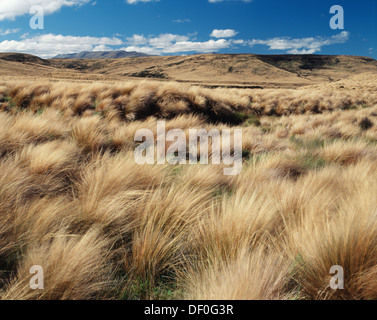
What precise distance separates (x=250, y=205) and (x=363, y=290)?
2.45 feet

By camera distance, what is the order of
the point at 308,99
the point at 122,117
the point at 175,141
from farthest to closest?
the point at 308,99 < the point at 122,117 < the point at 175,141

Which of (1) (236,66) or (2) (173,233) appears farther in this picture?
(1) (236,66)

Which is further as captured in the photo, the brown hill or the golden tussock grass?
the brown hill

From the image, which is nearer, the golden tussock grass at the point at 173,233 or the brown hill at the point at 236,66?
the golden tussock grass at the point at 173,233

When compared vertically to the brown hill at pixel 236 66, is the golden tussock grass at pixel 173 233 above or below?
below

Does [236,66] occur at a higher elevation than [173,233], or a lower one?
higher

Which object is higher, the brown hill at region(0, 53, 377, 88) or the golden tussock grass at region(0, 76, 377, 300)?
the brown hill at region(0, 53, 377, 88)

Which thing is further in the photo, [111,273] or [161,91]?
[161,91]

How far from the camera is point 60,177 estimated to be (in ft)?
7.80

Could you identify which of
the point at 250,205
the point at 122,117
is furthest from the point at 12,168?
the point at 122,117
